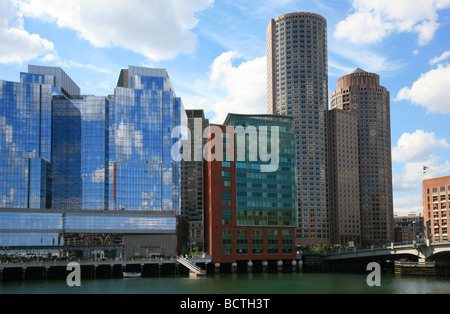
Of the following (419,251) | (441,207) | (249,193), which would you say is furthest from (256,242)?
(441,207)

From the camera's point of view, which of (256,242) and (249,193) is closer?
(249,193)

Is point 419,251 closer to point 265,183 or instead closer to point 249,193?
point 265,183

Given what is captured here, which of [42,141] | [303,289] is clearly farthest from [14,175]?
[303,289]

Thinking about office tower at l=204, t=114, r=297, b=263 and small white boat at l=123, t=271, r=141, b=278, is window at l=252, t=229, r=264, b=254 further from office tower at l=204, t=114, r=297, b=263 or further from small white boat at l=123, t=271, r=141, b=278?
small white boat at l=123, t=271, r=141, b=278

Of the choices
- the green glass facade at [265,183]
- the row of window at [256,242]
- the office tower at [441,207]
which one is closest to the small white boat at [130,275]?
the row of window at [256,242]

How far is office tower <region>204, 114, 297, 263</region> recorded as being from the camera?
142 m

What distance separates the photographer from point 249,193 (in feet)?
474

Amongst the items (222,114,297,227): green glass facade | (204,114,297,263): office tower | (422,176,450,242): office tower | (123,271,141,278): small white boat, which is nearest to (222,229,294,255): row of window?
(204,114,297,263): office tower

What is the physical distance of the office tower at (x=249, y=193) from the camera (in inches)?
5586

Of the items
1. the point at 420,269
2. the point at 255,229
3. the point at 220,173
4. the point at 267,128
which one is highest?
the point at 267,128

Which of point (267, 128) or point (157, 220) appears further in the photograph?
point (157, 220)
